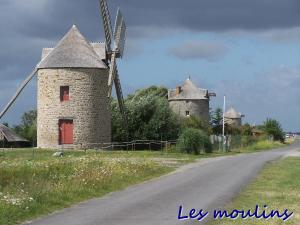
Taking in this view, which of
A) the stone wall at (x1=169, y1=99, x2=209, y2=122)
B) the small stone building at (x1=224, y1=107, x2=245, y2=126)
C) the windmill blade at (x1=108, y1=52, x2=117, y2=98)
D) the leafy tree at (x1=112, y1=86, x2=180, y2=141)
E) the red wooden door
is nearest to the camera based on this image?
the red wooden door

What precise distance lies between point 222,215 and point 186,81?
82046 mm

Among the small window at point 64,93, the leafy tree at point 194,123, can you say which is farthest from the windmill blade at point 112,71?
the leafy tree at point 194,123

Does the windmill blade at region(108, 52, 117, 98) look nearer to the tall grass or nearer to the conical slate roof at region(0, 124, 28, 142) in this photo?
the conical slate roof at region(0, 124, 28, 142)

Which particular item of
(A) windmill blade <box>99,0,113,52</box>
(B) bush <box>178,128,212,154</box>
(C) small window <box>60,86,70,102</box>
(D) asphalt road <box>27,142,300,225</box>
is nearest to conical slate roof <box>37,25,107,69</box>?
(C) small window <box>60,86,70,102</box>

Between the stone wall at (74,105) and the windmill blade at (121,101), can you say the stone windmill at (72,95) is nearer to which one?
Result: the stone wall at (74,105)

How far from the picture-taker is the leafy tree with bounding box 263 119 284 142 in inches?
4414

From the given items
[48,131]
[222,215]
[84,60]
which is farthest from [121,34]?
[222,215]

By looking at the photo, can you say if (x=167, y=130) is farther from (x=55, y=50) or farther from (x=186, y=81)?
(x=186, y=81)

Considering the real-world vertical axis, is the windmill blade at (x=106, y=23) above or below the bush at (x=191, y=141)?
above

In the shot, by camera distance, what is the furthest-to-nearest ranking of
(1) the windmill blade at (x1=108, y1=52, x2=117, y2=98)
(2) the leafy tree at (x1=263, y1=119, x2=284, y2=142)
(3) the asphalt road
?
1. (2) the leafy tree at (x1=263, y1=119, x2=284, y2=142)
2. (1) the windmill blade at (x1=108, y1=52, x2=117, y2=98)
3. (3) the asphalt road

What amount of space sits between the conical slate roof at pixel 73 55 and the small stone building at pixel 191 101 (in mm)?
37605

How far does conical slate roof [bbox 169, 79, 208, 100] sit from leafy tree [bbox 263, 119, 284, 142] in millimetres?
22284

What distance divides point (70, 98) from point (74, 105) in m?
0.68

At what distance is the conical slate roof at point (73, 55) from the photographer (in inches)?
2105
